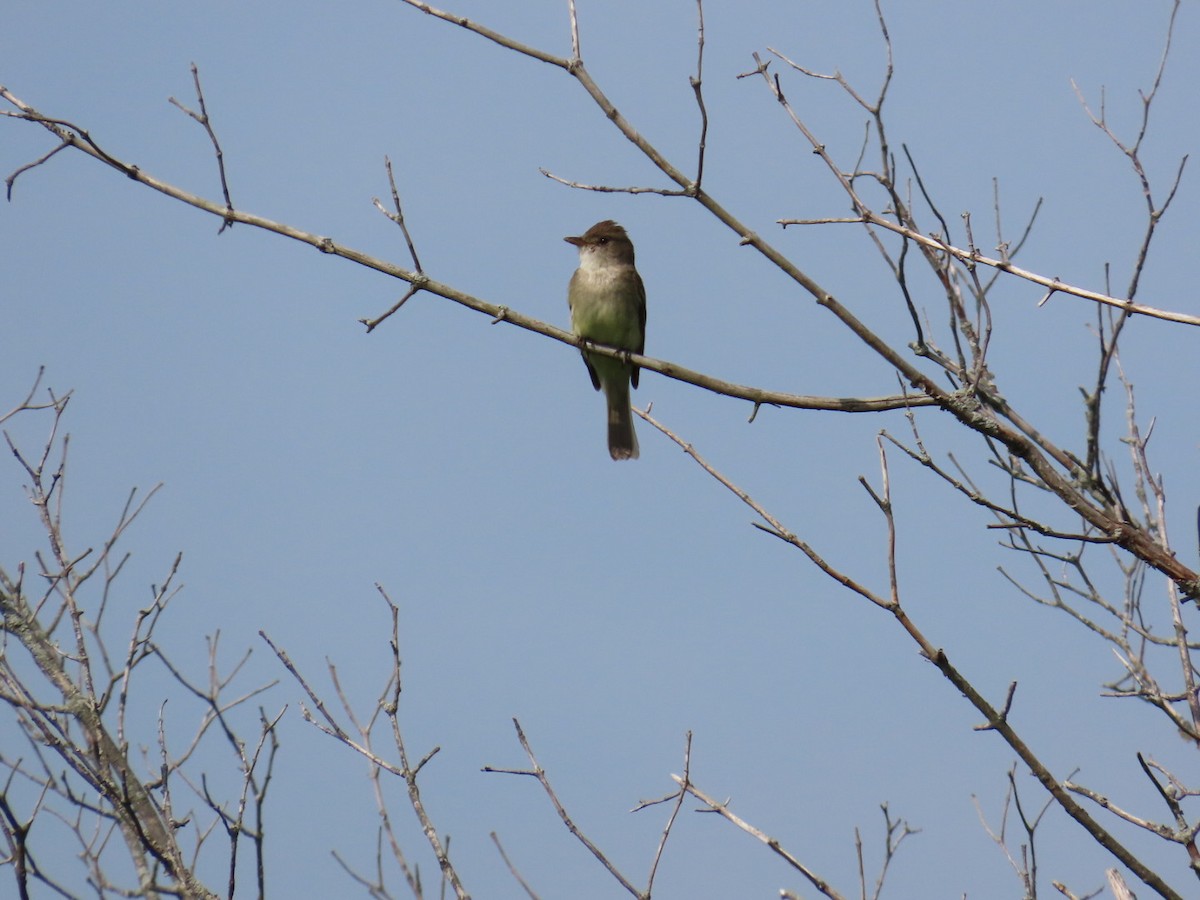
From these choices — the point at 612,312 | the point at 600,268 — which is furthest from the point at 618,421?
the point at 600,268

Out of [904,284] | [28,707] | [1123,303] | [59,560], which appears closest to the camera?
[1123,303]

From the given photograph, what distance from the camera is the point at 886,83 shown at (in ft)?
15.4

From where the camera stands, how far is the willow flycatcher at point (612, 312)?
31.3ft

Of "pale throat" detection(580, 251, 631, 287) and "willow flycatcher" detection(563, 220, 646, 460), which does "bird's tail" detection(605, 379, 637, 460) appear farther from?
"pale throat" detection(580, 251, 631, 287)

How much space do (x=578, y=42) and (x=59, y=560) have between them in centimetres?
327

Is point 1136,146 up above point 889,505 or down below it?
above

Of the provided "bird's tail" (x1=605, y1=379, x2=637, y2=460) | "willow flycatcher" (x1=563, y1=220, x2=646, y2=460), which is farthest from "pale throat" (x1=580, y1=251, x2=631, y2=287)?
"bird's tail" (x1=605, y1=379, x2=637, y2=460)

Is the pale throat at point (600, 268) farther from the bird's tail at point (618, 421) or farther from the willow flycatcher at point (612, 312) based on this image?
the bird's tail at point (618, 421)

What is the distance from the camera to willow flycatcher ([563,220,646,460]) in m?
9.53

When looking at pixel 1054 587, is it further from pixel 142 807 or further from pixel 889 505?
pixel 142 807

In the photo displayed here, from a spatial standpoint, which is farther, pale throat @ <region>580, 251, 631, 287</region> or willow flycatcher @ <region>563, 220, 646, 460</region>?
pale throat @ <region>580, 251, 631, 287</region>

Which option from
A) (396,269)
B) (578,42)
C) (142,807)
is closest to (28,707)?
(142,807)

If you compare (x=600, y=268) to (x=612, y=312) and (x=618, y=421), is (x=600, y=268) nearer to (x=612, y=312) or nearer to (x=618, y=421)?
(x=612, y=312)

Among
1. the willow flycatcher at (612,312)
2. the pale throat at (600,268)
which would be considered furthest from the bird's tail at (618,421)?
the pale throat at (600,268)
